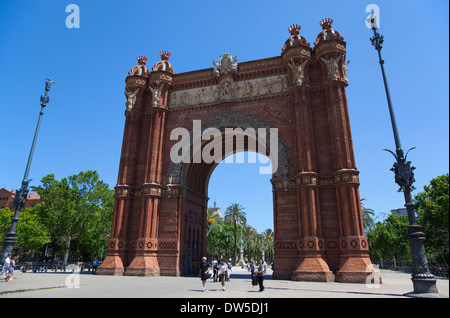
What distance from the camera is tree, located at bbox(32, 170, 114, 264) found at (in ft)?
142

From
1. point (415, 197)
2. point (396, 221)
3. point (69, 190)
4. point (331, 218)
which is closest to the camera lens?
point (331, 218)

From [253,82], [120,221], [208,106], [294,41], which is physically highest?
[294,41]

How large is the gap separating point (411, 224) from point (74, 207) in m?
44.5

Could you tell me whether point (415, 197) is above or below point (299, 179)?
above

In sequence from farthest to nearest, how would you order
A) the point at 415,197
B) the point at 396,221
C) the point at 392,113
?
the point at 396,221 → the point at 415,197 → the point at 392,113

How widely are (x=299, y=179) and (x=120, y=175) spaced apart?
1496cm

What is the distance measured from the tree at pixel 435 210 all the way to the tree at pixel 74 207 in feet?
150

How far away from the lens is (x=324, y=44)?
72.1ft

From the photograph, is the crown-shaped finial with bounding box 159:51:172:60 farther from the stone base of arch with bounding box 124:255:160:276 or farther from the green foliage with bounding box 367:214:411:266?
the green foliage with bounding box 367:214:411:266

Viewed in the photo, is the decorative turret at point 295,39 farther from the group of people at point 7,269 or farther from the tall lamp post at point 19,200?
the group of people at point 7,269

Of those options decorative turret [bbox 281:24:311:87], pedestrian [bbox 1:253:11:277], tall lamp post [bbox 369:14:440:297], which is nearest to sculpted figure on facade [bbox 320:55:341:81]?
decorative turret [bbox 281:24:311:87]

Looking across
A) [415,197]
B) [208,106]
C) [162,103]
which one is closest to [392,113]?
[208,106]

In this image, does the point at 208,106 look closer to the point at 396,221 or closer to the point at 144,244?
the point at 144,244

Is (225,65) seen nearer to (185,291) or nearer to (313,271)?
(313,271)
